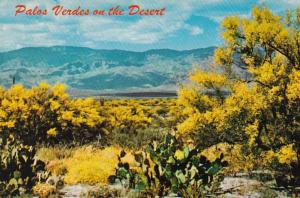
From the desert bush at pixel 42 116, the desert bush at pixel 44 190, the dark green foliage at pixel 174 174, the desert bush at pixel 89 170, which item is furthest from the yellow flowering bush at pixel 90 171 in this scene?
the desert bush at pixel 42 116

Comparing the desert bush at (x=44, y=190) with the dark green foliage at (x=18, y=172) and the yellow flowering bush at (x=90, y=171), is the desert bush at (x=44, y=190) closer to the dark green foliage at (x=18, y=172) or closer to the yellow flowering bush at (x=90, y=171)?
the dark green foliage at (x=18, y=172)

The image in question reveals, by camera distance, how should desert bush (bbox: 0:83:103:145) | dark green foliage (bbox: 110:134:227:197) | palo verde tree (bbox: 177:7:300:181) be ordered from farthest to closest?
desert bush (bbox: 0:83:103:145), palo verde tree (bbox: 177:7:300:181), dark green foliage (bbox: 110:134:227:197)

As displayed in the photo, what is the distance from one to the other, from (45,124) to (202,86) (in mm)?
6146

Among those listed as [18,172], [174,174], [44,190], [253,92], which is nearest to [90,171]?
[44,190]

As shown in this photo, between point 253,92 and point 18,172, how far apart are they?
4.85 meters

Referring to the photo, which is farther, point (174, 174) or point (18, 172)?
point (18, 172)

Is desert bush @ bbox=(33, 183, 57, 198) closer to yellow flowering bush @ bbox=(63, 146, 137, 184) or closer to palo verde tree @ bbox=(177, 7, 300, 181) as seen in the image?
yellow flowering bush @ bbox=(63, 146, 137, 184)

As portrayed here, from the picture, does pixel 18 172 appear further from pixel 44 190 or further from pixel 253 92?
pixel 253 92

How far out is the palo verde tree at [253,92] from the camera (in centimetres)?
977

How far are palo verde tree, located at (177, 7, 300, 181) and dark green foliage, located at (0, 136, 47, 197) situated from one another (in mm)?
3140

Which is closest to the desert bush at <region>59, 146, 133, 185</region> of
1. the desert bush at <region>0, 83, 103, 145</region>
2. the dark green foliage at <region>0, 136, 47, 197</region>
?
the dark green foliage at <region>0, 136, 47, 197</region>

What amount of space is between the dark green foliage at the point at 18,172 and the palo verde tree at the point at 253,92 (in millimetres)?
3140

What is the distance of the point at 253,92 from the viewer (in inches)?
392

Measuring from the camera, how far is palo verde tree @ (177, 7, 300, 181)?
32.1ft
